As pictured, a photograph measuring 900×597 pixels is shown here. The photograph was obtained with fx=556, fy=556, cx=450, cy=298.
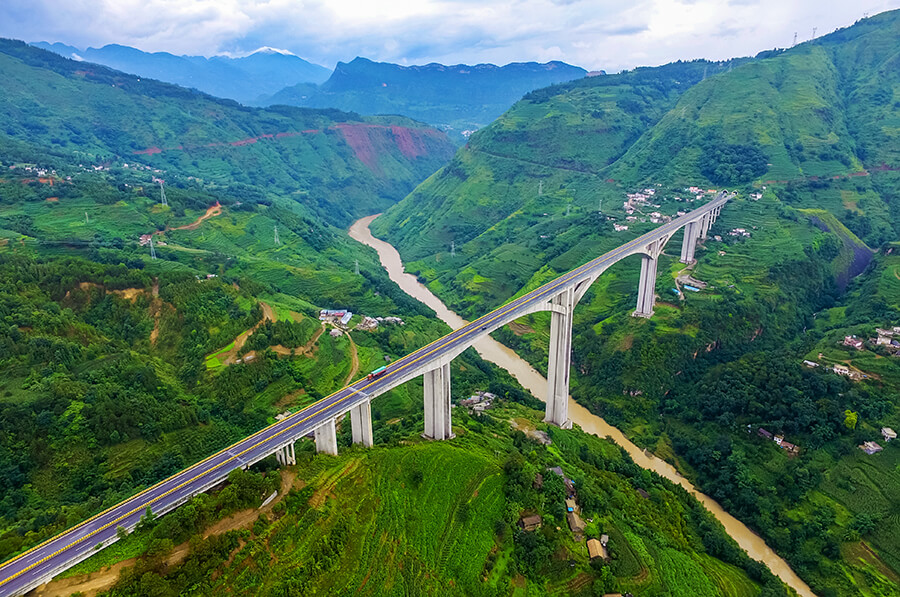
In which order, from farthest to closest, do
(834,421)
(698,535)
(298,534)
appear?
1. (834,421)
2. (698,535)
3. (298,534)

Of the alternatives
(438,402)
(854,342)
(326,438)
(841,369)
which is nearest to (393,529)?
(326,438)

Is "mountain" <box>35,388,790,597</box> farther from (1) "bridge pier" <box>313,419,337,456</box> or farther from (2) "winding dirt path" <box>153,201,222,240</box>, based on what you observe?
(2) "winding dirt path" <box>153,201,222,240</box>

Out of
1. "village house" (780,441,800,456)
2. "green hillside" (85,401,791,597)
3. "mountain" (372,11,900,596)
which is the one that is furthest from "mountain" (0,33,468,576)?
"village house" (780,441,800,456)

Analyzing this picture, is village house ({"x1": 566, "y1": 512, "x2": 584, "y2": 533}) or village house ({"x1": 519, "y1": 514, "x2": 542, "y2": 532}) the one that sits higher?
village house ({"x1": 519, "y1": 514, "x2": 542, "y2": 532})

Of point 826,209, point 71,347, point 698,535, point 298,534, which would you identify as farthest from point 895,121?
point 71,347

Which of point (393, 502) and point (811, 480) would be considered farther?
point (811, 480)

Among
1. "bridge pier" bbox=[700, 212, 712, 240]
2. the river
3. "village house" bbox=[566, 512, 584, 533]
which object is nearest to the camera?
"village house" bbox=[566, 512, 584, 533]

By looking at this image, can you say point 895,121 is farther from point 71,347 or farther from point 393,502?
point 71,347
